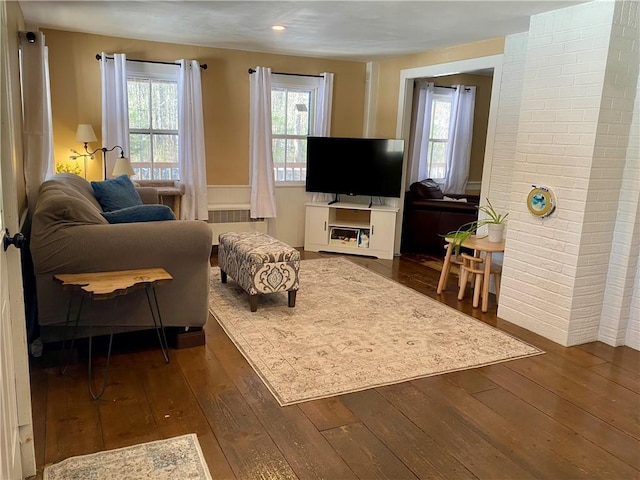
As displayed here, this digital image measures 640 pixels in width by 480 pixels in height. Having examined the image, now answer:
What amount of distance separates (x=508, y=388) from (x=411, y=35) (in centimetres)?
312

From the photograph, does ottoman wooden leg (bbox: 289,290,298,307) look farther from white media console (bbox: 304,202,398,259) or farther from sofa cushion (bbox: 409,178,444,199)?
sofa cushion (bbox: 409,178,444,199)

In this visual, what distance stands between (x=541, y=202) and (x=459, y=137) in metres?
3.68

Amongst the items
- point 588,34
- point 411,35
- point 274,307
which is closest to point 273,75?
point 411,35

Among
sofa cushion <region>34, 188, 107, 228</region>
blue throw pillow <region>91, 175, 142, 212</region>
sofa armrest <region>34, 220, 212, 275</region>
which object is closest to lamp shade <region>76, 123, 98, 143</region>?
blue throw pillow <region>91, 175, 142, 212</region>

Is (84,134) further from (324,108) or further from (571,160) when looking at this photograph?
(571,160)

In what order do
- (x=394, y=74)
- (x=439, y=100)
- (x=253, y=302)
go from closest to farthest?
(x=253, y=302), (x=394, y=74), (x=439, y=100)

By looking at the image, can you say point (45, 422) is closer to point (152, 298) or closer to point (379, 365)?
point (152, 298)

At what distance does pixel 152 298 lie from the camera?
10.1 ft

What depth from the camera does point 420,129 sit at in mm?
6719

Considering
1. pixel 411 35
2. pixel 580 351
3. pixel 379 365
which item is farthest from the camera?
pixel 411 35

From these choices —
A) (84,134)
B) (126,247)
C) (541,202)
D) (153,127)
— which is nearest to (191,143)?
(153,127)

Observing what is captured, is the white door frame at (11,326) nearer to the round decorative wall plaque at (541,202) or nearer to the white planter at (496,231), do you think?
the round decorative wall plaque at (541,202)

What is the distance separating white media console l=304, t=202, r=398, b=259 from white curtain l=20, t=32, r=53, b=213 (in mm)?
2826

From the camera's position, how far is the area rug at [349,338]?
2.88 m
